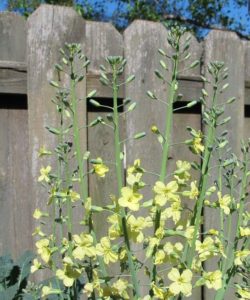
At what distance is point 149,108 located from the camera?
2170 mm

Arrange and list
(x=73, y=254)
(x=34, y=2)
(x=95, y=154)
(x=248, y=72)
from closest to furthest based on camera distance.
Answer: (x=73, y=254), (x=95, y=154), (x=248, y=72), (x=34, y=2)

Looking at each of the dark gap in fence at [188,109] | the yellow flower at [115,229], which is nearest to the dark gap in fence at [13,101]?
the dark gap in fence at [188,109]

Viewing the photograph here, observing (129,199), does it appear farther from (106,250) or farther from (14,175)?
(14,175)

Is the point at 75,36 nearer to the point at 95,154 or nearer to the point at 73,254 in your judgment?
the point at 95,154

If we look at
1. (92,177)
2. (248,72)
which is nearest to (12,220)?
(92,177)

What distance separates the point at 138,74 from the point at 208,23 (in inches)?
290

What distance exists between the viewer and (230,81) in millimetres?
2410

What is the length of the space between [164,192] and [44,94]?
101 centimetres

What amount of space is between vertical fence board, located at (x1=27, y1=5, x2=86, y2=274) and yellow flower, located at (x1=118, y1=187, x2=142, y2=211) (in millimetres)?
940

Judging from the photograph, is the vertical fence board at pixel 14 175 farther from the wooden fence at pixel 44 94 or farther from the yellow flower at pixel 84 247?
the yellow flower at pixel 84 247

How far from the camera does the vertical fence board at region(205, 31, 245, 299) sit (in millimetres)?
2336

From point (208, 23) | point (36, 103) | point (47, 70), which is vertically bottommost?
point (36, 103)

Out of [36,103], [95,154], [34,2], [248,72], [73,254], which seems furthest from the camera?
[34,2]

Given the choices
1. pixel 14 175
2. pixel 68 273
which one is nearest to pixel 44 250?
pixel 68 273
